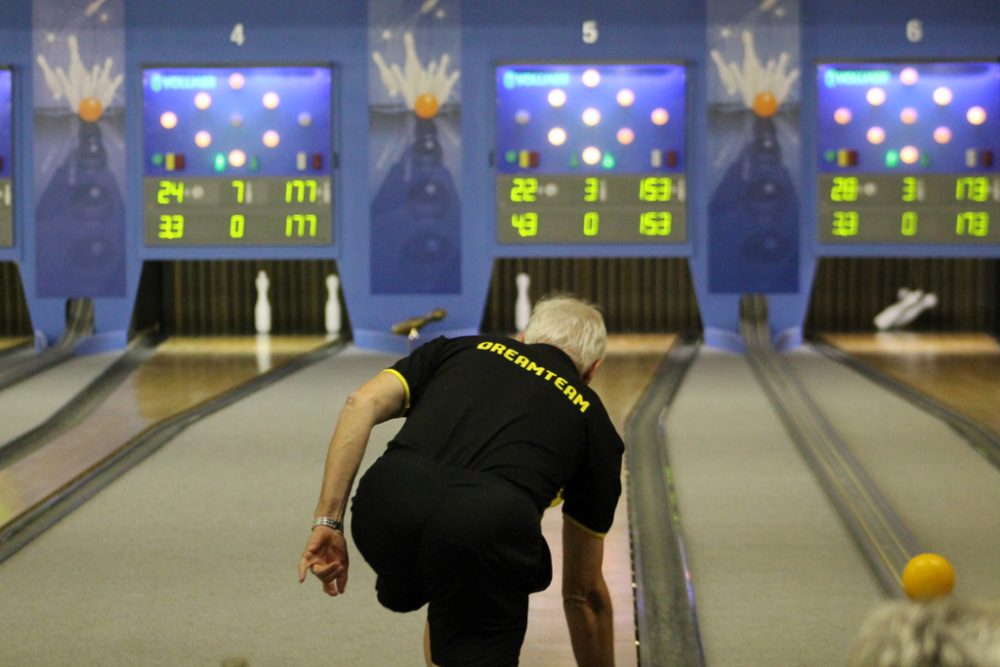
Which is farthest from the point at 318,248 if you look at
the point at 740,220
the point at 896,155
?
the point at 896,155

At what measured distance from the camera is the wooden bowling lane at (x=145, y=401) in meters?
5.39

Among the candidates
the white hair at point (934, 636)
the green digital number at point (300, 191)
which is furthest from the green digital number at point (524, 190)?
the white hair at point (934, 636)

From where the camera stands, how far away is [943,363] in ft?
27.4

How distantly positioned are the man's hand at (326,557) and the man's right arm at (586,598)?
452 mm

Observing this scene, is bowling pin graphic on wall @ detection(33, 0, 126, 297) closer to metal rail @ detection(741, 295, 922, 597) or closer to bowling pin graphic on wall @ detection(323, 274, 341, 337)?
bowling pin graphic on wall @ detection(323, 274, 341, 337)

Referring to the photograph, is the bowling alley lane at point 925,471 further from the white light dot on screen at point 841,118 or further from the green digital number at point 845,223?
the white light dot on screen at point 841,118

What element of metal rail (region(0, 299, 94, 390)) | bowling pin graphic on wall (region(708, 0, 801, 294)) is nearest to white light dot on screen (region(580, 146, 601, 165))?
Result: bowling pin graphic on wall (region(708, 0, 801, 294))

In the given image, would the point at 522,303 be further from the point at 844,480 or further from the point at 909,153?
the point at 844,480

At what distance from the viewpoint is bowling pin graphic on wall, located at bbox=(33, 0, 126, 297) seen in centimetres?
956

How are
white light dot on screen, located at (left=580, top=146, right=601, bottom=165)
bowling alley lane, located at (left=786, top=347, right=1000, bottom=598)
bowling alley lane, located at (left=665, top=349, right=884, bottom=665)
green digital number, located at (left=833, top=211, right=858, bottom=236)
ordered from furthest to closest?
white light dot on screen, located at (left=580, top=146, right=601, bottom=165)
green digital number, located at (left=833, top=211, right=858, bottom=236)
bowling alley lane, located at (left=786, top=347, right=1000, bottom=598)
bowling alley lane, located at (left=665, top=349, right=884, bottom=665)

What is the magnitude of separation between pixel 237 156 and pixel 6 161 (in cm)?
151

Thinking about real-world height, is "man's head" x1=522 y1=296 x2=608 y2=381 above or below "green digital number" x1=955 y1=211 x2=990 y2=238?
below

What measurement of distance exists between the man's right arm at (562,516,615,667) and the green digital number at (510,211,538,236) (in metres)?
6.52

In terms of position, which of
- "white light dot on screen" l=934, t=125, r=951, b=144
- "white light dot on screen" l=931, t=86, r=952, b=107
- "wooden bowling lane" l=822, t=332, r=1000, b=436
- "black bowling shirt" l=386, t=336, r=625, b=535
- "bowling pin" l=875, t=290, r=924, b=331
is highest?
"white light dot on screen" l=931, t=86, r=952, b=107
